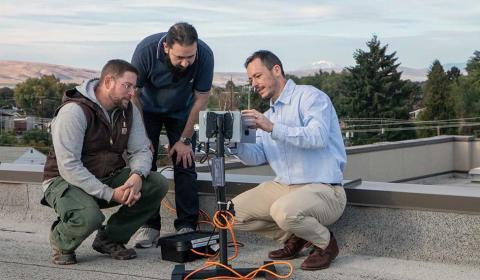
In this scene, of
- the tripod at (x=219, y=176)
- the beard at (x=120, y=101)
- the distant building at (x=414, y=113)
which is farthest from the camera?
the distant building at (x=414, y=113)

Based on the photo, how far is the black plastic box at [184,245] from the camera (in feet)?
14.2

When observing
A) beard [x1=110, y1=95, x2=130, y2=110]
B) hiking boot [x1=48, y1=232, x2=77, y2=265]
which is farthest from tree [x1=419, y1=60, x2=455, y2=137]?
hiking boot [x1=48, y1=232, x2=77, y2=265]

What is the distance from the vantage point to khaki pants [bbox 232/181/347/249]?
13.2 ft

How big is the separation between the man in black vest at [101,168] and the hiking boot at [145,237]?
11.3 inches

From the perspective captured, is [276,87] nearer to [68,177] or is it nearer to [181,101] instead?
[181,101]

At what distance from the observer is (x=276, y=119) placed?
4.32m

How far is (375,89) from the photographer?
6775 centimetres

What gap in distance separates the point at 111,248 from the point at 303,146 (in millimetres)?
1379

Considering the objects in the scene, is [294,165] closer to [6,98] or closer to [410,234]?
[410,234]

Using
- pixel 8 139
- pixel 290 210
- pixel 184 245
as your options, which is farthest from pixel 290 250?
pixel 8 139

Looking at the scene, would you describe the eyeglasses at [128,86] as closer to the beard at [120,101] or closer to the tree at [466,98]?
the beard at [120,101]

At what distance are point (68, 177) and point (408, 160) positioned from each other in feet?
40.6

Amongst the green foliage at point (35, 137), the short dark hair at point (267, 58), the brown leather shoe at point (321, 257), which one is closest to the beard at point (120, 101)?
the short dark hair at point (267, 58)

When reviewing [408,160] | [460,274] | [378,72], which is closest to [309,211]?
[460,274]
